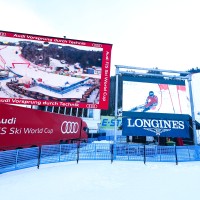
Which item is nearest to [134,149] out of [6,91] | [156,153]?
[156,153]

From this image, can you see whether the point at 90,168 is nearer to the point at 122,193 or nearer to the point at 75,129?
→ the point at 122,193

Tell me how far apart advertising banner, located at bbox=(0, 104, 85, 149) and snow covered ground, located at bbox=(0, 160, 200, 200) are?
1662 millimetres

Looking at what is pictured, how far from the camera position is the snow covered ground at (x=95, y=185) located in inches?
216

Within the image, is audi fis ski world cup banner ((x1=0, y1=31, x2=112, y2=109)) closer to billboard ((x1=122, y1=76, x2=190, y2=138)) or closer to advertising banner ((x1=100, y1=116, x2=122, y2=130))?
billboard ((x1=122, y1=76, x2=190, y2=138))

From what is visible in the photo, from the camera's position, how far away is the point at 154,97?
13.8 meters

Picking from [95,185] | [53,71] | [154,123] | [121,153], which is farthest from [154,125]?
[53,71]

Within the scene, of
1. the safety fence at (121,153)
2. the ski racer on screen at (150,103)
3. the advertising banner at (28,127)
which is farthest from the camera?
the ski racer on screen at (150,103)

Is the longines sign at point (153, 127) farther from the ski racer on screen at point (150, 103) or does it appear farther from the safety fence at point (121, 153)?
the safety fence at point (121, 153)

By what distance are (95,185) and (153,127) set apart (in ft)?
26.6

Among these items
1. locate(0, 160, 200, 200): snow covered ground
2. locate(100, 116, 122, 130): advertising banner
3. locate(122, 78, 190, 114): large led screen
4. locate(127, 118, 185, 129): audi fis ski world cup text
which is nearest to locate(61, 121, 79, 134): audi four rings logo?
locate(122, 78, 190, 114): large led screen

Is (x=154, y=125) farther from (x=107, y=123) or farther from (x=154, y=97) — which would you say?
(x=107, y=123)

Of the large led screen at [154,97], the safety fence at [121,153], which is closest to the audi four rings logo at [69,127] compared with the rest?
the safety fence at [121,153]

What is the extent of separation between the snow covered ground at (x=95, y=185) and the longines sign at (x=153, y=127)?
14.8 ft

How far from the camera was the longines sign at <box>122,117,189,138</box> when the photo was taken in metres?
13.2
